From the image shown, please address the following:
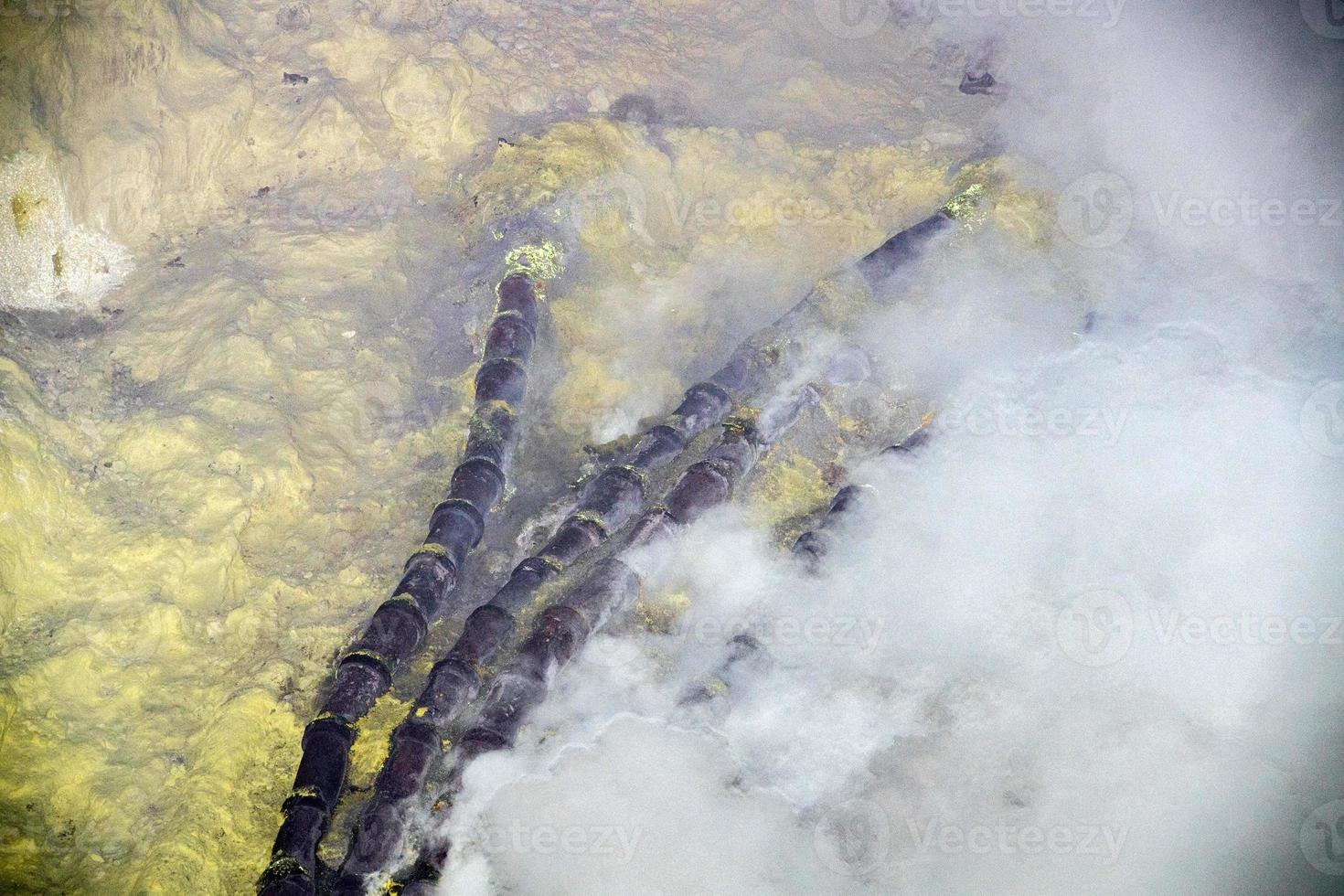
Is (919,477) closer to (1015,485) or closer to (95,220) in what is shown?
(1015,485)
